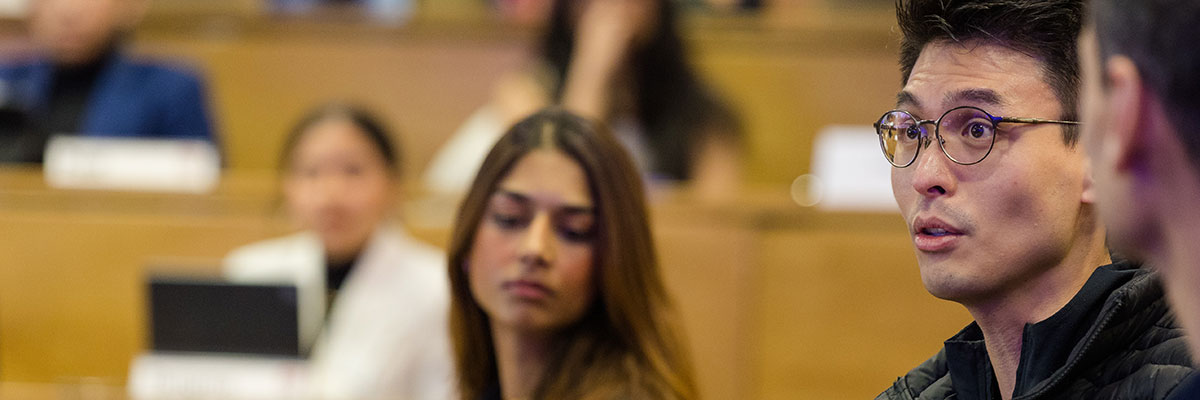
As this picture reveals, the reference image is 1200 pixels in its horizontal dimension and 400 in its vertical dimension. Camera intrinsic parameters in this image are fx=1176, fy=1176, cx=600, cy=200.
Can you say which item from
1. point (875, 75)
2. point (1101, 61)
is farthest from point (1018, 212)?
point (875, 75)

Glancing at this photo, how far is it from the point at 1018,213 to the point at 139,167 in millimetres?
2029

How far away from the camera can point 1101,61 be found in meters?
0.52

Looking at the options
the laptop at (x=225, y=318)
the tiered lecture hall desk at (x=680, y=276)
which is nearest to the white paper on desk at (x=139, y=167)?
the tiered lecture hall desk at (x=680, y=276)

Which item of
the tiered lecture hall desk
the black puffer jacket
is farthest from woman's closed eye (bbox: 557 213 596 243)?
the black puffer jacket

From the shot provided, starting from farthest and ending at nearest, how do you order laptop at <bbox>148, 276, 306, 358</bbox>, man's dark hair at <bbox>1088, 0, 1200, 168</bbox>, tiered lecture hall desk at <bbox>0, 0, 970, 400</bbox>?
tiered lecture hall desk at <bbox>0, 0, 970, 400</bbox>, laptop at <bbox>148, 276, 306, 358</bbox>, man's dark hair at <bbox>1088, 0, 1200, 168</bbox>

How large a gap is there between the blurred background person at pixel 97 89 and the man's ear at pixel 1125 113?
101 inches

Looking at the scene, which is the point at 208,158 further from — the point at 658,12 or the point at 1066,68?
the point at 1066,68

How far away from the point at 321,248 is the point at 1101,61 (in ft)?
6.14

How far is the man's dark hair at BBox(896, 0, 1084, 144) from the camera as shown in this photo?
71 cm

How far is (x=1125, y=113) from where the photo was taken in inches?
19.3

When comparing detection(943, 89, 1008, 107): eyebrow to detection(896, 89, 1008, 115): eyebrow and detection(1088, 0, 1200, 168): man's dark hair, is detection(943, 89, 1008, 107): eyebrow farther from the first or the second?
detection(1088, 0, 1200, 168): man's dark hair

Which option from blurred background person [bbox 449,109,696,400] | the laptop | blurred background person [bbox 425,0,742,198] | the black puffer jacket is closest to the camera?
the black puffer jacket

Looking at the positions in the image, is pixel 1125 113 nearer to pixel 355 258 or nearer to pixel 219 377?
pixel 219 377

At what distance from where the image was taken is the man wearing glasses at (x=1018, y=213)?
0.68m
